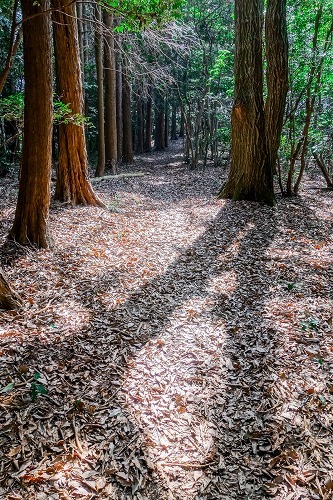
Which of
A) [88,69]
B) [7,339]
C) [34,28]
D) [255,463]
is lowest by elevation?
[255,463]

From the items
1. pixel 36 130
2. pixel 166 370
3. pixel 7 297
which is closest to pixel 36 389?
pixel 166 370

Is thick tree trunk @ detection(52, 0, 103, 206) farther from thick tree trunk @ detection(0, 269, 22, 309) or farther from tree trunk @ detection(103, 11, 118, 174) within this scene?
tree trunk @ detection(103, 11, 118, 174)

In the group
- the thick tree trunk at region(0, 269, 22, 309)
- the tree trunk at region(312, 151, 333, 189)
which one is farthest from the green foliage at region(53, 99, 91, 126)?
the tree trunk at region(312, 151, 333, 189)

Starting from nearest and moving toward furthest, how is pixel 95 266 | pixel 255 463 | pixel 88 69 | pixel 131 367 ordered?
pixel 255 463, pixel 131 367, pixel 95 266, pixel 88 69

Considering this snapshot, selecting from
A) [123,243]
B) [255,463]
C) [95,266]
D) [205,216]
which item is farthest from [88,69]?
[255,463]

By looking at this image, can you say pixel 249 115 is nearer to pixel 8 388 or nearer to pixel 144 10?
pixel 144 10

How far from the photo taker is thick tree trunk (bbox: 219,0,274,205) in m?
8.23

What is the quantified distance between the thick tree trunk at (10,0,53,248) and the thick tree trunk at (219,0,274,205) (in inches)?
209

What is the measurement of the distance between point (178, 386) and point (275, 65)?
786cm

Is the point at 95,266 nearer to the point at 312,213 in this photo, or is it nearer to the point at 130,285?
the point at 130,285

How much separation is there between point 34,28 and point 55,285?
3.19m

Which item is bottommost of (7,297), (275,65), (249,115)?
(7,297)

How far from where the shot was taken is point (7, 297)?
381 cm

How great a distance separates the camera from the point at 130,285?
4793mm
